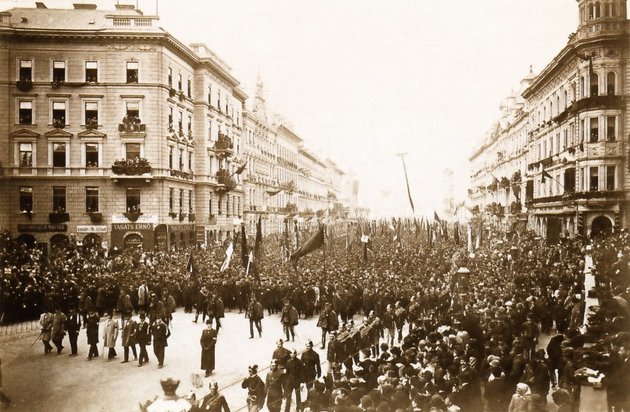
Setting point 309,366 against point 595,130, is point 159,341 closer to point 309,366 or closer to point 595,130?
point 309,366

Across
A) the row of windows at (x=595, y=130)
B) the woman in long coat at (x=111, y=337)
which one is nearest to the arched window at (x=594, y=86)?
the row of windows at (x=595, y=130)

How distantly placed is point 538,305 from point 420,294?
424cm

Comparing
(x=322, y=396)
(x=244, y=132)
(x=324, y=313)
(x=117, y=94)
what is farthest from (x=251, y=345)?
(x=244, y=132)

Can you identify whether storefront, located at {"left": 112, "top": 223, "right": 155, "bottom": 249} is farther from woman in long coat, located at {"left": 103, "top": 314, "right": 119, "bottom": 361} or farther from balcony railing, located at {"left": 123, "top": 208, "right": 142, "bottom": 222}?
woman in long coat, located at {"left": 103, "top": 314, "right": 119, "bottom": 361}

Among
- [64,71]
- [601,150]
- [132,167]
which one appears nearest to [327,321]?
[132,167]

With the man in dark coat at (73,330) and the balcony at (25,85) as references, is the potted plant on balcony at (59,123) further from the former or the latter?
the man in dark coat at (73,330)

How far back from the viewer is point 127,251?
71.8 ft

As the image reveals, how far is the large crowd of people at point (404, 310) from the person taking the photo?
1042 centimetres

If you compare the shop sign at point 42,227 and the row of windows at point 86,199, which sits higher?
the row of windows at point 86,199

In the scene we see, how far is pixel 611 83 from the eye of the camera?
2967 cm

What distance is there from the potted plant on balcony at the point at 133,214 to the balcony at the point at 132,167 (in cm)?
196

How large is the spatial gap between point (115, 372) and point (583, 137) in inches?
1132

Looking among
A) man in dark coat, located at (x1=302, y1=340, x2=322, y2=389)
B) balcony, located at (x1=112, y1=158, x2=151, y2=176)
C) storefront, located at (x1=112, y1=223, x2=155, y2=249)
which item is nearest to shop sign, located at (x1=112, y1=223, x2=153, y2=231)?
storefront, located at (x1=112, y1=223, x2=155, y2=249)

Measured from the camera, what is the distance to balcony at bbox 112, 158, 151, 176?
80.9 feet
